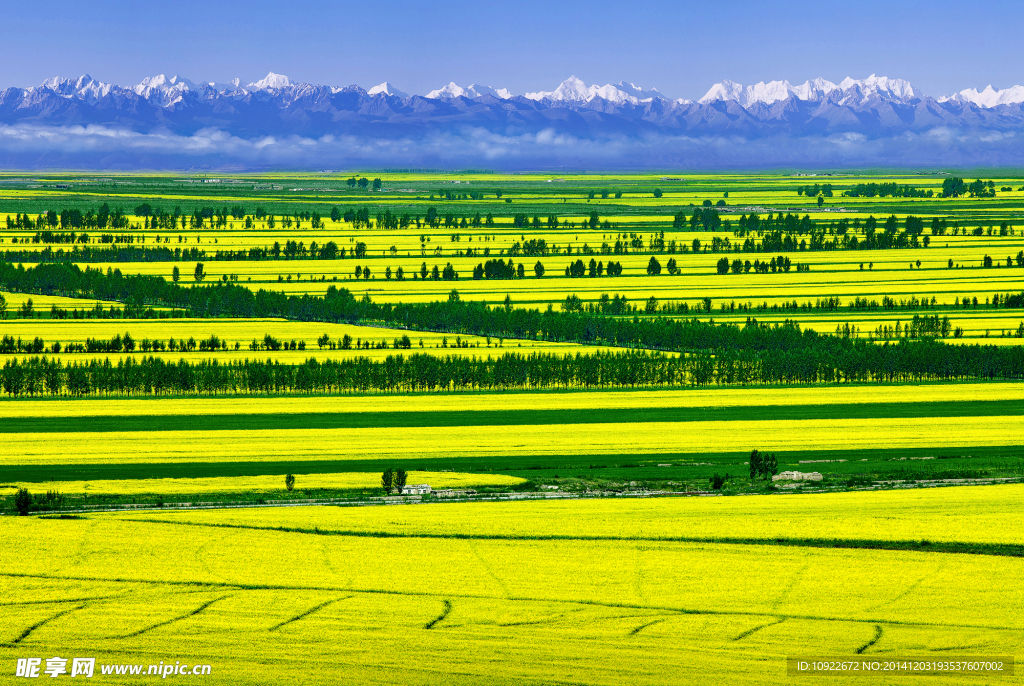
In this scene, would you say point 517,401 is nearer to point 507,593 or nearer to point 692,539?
point 692,539

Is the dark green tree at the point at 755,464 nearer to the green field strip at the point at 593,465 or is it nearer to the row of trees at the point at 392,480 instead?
the green field strip at the point at 593,465

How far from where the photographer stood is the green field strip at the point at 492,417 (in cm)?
5125

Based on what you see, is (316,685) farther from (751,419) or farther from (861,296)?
(861,296)

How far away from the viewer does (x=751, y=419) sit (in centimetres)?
5238

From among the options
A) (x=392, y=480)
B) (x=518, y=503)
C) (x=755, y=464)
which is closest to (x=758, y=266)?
(x=755, y=464)

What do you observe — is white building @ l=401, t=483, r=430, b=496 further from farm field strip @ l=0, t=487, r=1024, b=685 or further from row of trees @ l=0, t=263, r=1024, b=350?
row of trees @ l=0, t=263, r=1024, b=350

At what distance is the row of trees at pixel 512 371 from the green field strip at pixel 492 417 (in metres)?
7.00

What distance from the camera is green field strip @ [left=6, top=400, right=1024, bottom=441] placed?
5125cm

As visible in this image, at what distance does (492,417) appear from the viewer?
53500 mm

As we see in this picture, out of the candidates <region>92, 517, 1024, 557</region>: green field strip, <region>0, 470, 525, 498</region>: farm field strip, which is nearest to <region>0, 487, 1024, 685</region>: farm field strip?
<region>92, 517, 1024, 557</region>: green field strip

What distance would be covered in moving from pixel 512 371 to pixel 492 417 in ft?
28.8

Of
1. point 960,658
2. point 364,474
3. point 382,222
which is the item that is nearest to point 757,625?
point 960,658

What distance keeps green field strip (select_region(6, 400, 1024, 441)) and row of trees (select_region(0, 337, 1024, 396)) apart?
7.00 m

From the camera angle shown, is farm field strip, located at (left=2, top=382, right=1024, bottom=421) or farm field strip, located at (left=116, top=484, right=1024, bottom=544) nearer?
farm field strip, located at (left=116, top=484, right=1024, bottom=544)
